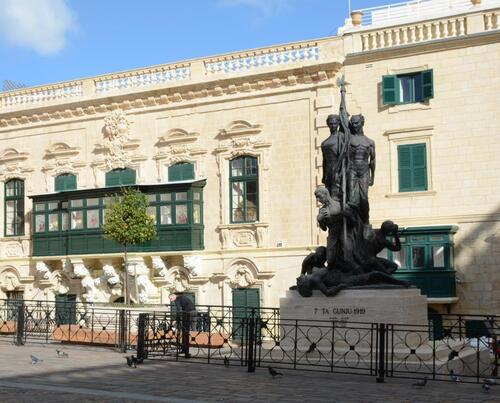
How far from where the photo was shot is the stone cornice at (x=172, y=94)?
28000 mm

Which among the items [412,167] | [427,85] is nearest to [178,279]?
[412,167]

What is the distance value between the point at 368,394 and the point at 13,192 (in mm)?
25569

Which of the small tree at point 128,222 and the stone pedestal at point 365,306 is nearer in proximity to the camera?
the stone pedestal at point 365,306

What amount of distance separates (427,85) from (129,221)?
10960 mm

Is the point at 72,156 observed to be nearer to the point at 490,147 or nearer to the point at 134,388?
the point at 490,147

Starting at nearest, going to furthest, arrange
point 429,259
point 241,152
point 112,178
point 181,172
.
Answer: point 429,259
point 241,152
point 181,172
point 112,178

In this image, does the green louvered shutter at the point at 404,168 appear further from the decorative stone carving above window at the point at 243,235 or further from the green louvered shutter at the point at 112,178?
the green louvered shutter at the point at 112,178

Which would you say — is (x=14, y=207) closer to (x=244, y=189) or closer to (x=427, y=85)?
(x=244, y=189)

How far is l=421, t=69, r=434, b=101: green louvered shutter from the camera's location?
85.6 ft

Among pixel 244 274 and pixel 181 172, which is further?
pixel 181 172

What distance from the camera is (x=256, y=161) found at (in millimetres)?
28812

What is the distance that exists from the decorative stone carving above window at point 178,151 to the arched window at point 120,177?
1195mm

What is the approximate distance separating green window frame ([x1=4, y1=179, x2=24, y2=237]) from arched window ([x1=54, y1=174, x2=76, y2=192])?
1.87 m

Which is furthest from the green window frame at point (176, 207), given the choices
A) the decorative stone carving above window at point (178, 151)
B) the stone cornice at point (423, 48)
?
the stone cornice at point (423, 48)
